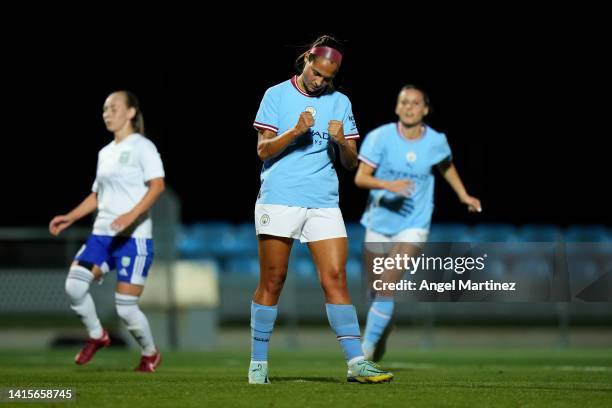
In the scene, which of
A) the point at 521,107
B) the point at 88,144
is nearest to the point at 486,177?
the point at 521,107

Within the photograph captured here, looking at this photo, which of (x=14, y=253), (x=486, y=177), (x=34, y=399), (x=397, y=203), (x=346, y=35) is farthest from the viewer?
(x=486, y=177)

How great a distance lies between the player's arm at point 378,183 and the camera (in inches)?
380

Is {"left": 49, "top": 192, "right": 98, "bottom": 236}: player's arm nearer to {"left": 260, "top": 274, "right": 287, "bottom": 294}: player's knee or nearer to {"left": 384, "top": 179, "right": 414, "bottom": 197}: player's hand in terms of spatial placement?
{"left": 384, "top": 179, "right": 414, "bottom": 197}: player's hand

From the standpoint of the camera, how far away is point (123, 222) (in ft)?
29.6

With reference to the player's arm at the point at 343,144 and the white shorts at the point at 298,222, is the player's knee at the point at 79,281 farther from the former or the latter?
the player's arm at the point at 343,144

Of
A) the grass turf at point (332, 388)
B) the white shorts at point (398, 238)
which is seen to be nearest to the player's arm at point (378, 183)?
the white shorts at point (398, 238)

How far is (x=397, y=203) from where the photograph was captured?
10414 millimetres

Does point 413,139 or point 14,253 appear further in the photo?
point 14,253

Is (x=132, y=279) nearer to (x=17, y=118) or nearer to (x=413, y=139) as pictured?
(x=413, y=139)

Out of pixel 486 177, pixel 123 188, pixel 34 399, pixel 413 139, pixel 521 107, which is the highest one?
pixel 521 107

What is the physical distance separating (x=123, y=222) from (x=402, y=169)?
268cm

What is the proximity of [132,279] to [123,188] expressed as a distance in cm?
73

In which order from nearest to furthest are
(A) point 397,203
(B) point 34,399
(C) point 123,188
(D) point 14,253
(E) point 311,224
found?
(B) point 34,399
(E) point 311,224
(C) point 123,188
(A) point 397,203
(D) point 14,253

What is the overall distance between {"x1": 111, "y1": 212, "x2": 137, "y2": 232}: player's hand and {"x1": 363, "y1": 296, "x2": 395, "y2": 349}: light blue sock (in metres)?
2.36
